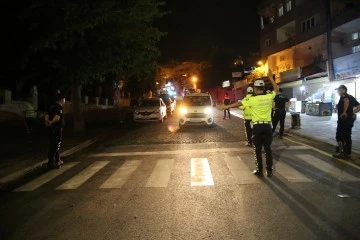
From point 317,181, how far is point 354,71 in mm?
19633

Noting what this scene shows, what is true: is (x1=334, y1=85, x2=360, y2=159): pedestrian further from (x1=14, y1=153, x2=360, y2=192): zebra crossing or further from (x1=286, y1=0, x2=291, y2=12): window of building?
(x1=286, y1=0, x2=291, y2=12): window of building

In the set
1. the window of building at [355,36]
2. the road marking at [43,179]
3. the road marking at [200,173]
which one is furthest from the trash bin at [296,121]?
the window of building at [355,36]

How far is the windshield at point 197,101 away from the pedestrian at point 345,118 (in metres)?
11.6

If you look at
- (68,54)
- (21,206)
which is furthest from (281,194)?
(68,54)

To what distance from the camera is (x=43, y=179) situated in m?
9.55

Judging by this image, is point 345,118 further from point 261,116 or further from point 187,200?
point 187,200

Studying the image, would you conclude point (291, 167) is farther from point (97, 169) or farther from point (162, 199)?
point (97, 169)

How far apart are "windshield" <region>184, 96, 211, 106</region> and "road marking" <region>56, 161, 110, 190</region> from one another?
1124 centimetres

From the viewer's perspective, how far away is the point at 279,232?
5.23 metres

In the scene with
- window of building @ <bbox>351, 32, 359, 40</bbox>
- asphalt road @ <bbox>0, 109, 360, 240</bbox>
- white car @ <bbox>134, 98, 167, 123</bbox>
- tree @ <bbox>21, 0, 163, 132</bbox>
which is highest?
window of building @ <bbox>351, 32, 359, 40</bbox>

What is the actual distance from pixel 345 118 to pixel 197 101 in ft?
41.1

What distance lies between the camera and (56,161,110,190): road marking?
8.63 meters

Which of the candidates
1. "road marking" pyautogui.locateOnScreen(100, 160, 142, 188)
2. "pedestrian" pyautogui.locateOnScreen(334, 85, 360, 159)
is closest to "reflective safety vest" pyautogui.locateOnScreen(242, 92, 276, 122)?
"pedestrian" pyautogui.locateOnScreen(334, 85, 360, 159)

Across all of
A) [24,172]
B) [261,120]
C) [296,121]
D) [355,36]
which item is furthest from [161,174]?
[355,36]
